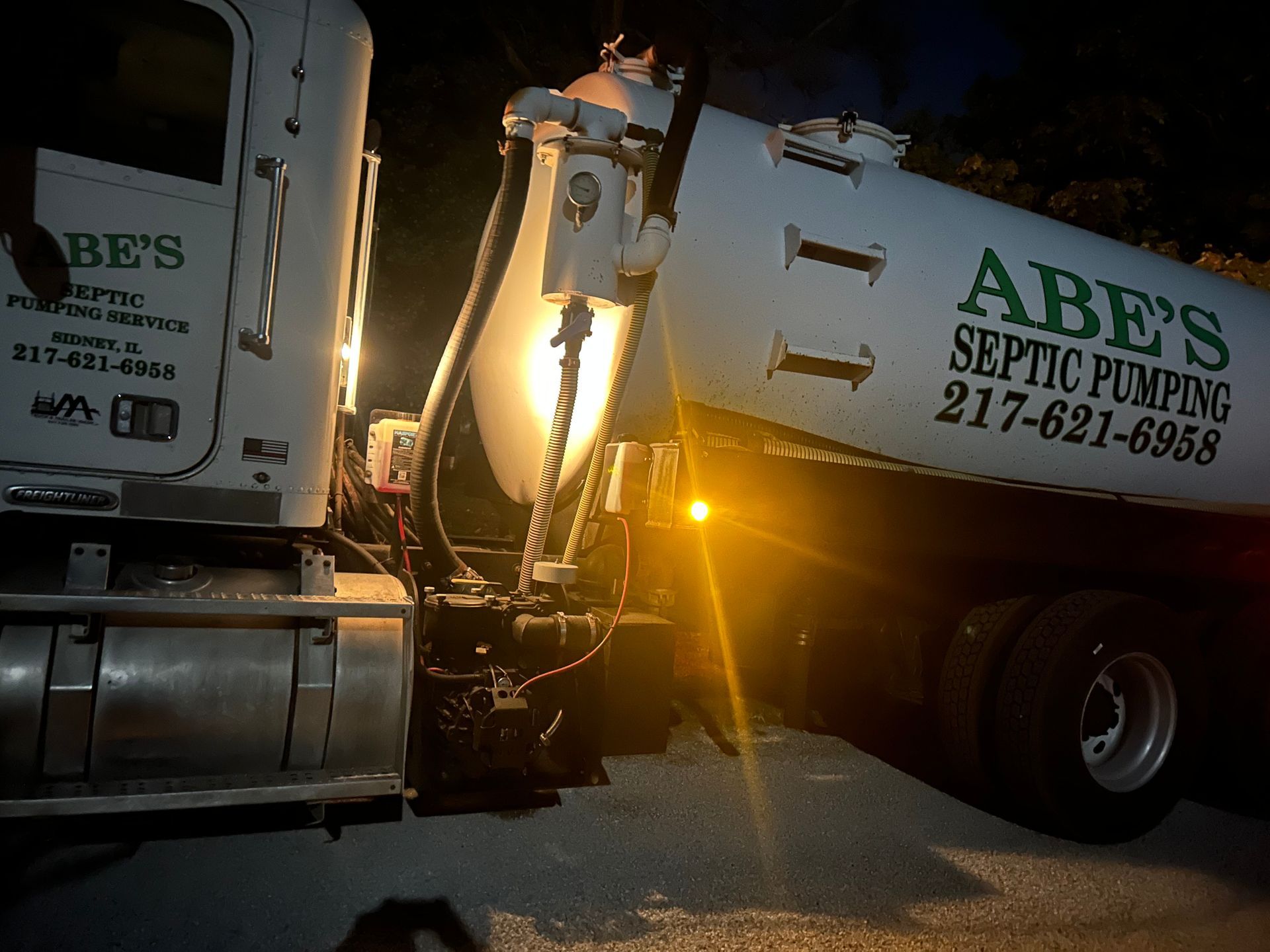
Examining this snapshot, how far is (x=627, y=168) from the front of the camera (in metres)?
3.25

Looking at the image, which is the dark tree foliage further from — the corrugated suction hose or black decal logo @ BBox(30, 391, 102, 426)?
black decal logo @ BBox(30, 391, 102, 426)

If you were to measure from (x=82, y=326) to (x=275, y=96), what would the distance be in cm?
90

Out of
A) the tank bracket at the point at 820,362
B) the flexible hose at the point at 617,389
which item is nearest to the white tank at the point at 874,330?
the tank bracket at the point at 820,362

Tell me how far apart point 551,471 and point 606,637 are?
2.30 ft

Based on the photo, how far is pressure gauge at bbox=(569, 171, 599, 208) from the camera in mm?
3076

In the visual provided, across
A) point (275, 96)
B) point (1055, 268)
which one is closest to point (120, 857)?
point (275, 96)

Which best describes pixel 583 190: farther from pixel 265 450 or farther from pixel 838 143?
pixel 838 143

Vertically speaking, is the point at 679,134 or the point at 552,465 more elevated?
the point at 679,134

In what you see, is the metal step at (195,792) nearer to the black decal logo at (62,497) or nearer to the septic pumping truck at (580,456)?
the septic pumping truck at (580,456)

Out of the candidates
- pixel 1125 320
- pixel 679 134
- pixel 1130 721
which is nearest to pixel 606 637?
pixel 679 134

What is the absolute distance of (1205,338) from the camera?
4812 millimetres

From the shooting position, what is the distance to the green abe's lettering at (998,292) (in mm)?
4102

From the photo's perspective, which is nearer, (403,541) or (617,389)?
(617,389)

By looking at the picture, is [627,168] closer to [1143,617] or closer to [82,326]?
[82,326]
